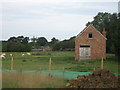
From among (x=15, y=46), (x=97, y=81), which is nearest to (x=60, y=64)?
(x=97, y=81)

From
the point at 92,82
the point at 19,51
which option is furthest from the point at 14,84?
the point at 19,51

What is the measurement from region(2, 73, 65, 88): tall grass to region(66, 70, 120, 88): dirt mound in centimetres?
65

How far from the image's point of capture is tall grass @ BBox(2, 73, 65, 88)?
9281 millimetres

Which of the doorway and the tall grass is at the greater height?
the doorway

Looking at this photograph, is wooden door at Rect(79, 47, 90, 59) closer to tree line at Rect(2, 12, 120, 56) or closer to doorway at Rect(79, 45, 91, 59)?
doorway at Rect(79, 45, 91, 59)

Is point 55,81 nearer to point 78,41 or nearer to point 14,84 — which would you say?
point 14,84

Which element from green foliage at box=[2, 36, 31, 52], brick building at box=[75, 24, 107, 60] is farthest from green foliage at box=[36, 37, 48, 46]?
brick building at box=[75, 24, 107, 60]

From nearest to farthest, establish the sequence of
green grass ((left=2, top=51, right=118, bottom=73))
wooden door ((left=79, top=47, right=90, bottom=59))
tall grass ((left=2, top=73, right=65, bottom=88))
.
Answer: tall grass ((left=2, top=73, right=65, bottom=88)) → green grass ((left=2, top=51, right=118, bottom=73)) → wooden door ((left=79, top=47, right=90, bottom=59))

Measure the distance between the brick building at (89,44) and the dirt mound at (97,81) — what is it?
21.4 m

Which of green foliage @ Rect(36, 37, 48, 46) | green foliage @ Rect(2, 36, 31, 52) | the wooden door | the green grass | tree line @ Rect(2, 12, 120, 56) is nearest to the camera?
the green grass

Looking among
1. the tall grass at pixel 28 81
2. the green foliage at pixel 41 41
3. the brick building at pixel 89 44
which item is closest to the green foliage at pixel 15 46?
the brick building at pixel 89 44

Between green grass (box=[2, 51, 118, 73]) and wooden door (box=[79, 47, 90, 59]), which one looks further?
wooden door (box=[79, 47, 90, 59])

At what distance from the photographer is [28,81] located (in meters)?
9.58

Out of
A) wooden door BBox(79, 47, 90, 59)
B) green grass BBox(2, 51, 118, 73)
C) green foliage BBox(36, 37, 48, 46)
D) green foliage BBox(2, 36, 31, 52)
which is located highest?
green foliage BBox(36, 37, 48, 46)
